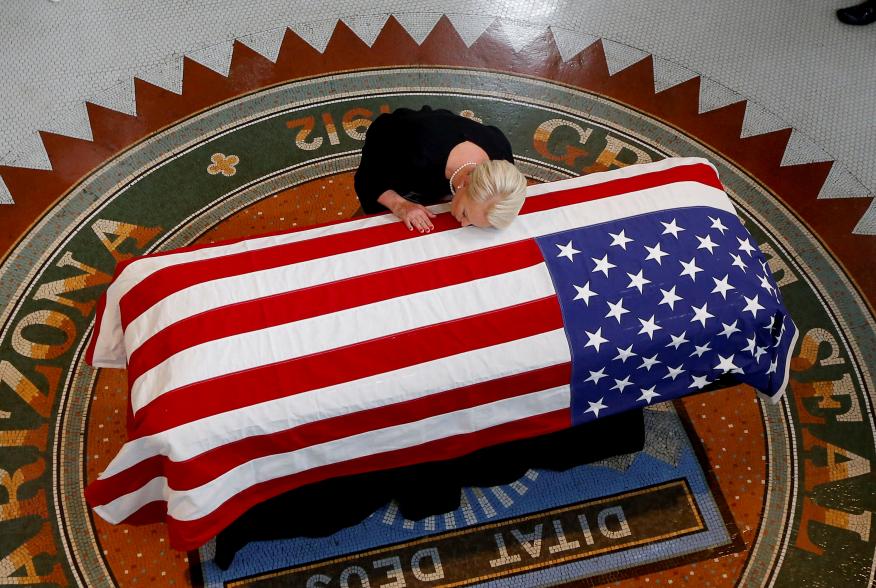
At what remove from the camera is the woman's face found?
9.37 feet

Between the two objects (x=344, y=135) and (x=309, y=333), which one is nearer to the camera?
(x=309, y=333)

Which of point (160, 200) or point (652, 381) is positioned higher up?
point (160, 200)

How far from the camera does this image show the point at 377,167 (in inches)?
132

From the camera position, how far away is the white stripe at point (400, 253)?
108 inches

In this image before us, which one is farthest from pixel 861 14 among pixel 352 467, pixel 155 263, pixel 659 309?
pixel 155 263

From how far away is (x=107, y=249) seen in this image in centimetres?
400

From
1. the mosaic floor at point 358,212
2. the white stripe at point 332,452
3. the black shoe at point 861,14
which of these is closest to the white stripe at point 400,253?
the white stripe at point 332,452

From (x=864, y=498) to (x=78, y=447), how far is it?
3.66 metres

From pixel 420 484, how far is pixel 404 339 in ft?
2.88

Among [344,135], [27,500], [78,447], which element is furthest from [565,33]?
[27,500]

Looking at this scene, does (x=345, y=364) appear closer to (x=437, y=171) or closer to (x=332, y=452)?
(x=332, y=452)

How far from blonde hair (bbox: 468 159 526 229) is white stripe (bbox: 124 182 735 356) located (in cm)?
15

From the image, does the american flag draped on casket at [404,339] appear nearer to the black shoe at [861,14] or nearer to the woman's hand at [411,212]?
the woman's hand at [411,212]

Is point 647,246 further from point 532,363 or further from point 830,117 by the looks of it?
point 830,117
